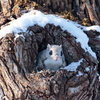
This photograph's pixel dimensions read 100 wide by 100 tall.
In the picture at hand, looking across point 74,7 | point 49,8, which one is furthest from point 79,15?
point 49,8

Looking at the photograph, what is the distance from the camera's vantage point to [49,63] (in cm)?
638

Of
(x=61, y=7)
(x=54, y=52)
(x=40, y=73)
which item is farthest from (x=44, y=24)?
(x=61, y=7)

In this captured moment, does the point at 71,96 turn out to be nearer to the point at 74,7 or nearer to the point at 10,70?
the point at 10,70

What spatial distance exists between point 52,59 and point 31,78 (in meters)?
0.97

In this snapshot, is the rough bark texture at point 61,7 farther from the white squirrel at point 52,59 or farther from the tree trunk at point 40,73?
the white squirrel at point 52,59

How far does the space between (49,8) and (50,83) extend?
4248 millimetres

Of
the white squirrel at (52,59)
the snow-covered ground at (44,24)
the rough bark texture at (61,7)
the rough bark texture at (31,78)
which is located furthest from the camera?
the rough bark texture at (61,7)

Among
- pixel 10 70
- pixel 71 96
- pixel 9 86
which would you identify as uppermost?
pixel 10 70

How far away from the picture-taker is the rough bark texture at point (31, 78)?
568 cm

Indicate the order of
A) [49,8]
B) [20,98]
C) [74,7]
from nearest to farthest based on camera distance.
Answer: [20,98], [49,8], [74,7]

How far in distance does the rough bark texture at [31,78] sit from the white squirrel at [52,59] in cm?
33

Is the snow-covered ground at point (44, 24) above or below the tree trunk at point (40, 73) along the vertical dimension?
above

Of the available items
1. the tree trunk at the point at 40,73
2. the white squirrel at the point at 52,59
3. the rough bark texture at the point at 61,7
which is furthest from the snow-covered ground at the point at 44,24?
the rough bark texture at the point at 61,7

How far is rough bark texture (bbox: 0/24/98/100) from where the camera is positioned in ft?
18.6
